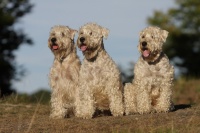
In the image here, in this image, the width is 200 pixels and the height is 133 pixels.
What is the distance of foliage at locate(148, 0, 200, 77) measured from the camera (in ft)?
123

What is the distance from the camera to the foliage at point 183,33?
123 feet

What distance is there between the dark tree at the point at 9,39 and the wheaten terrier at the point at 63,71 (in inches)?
624

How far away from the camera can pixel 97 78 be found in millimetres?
13984

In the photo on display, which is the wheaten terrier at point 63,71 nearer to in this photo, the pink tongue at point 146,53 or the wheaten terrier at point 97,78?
the wheaten terrier at point 97,78

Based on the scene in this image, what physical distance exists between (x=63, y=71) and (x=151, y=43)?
85.1 inches

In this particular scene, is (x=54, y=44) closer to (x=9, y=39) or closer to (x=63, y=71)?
Result: (x=63, y=71)

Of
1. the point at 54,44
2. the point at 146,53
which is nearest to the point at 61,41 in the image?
the point at 54,44

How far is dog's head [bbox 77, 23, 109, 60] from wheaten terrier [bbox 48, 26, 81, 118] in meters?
0.48

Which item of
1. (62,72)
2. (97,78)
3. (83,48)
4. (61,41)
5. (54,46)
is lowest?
(97,78)

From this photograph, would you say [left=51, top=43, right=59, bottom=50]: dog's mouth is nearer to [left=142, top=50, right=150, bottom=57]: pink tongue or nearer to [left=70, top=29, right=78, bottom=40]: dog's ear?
[left=70, top=29, right=78, bottom=40]: dog's ear

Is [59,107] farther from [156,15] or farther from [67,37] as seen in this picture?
[156,15]

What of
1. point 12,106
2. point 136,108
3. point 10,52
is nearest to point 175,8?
point 10,52

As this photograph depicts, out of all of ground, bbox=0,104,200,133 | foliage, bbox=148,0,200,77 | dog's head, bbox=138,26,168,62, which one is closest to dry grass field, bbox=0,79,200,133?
ground, bbox=0,104,200,133


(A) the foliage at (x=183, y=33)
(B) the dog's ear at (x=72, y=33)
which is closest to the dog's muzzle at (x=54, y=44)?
(B) the dog's ear at (x=72, y=33)
